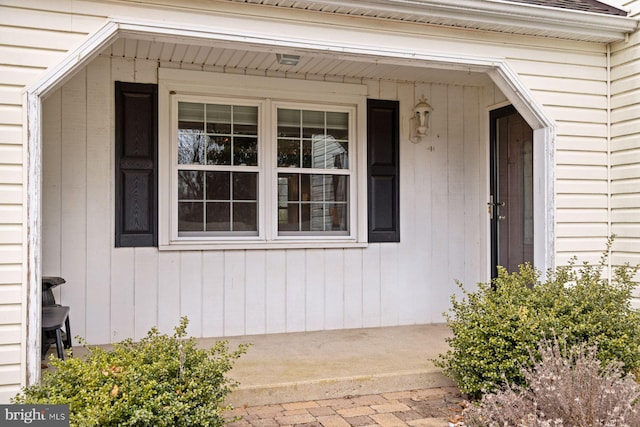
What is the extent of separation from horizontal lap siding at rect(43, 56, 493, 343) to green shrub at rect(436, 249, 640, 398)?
1.77 m

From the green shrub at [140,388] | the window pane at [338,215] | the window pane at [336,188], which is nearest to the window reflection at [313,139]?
the window pane at [336,188]

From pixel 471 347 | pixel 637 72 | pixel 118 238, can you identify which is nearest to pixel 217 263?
pixel 118 238

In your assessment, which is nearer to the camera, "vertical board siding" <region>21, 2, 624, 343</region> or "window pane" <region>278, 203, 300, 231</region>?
"vertical board siding" <region>21, 2, 624, 343</region>

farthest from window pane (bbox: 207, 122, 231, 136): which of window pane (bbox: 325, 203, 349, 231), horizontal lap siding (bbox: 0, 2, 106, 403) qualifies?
horizontal lap siding (bbox: 0, 2, 106, 403)

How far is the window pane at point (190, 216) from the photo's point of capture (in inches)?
196

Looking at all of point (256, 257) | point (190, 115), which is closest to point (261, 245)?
point (256, 257)

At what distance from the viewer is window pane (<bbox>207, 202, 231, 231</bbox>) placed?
Answer: 5.08 m

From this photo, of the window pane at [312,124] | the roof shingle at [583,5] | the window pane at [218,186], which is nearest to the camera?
the roof shingle at [583,5]

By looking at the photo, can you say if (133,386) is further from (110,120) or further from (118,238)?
(110,120)

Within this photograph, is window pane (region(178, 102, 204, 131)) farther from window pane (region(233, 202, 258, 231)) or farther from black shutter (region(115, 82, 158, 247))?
window pane (region(233, 202, 258, 231))

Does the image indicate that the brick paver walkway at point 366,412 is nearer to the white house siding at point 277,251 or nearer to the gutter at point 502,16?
the white house siding at point 277,251

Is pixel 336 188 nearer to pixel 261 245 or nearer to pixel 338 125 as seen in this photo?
pixel 338 125

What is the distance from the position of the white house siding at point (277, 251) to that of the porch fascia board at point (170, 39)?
0.16ft

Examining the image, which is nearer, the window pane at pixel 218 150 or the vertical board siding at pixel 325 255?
the vertical board siding at pixel 325 255
